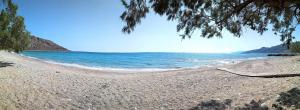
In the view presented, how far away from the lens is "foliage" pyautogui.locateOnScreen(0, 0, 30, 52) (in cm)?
2347

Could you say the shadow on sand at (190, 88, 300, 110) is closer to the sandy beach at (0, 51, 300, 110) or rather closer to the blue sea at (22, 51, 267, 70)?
the sandy beach at (0, 51, 300, 110)

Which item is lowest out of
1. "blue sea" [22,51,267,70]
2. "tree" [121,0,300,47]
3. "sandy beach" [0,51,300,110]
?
"blue sea" [22,51,267,70]

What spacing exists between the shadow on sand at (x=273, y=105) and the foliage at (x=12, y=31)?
18699mm

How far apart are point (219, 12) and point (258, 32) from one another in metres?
1.96

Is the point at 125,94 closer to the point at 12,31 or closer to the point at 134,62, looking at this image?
the point at 12,31

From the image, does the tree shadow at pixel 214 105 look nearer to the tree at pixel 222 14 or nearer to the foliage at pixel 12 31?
the tree at pixel 222 14

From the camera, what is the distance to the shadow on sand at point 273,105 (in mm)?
8480

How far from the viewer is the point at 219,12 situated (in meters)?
10.0

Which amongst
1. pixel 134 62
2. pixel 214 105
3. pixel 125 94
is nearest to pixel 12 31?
pixel 125 94

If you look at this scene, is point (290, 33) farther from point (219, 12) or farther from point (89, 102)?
point (89, 102)

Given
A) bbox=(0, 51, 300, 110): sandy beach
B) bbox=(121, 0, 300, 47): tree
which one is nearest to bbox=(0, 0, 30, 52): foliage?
bbox=(0, 51, 300, 110): sandy beach

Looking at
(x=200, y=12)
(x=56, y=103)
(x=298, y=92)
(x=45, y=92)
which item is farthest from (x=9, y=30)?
(x=298, y=92)

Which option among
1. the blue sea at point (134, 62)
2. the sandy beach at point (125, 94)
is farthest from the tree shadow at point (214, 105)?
the blue sea at point (134, 62)

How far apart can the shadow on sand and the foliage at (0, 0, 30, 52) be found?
61.3 feet
